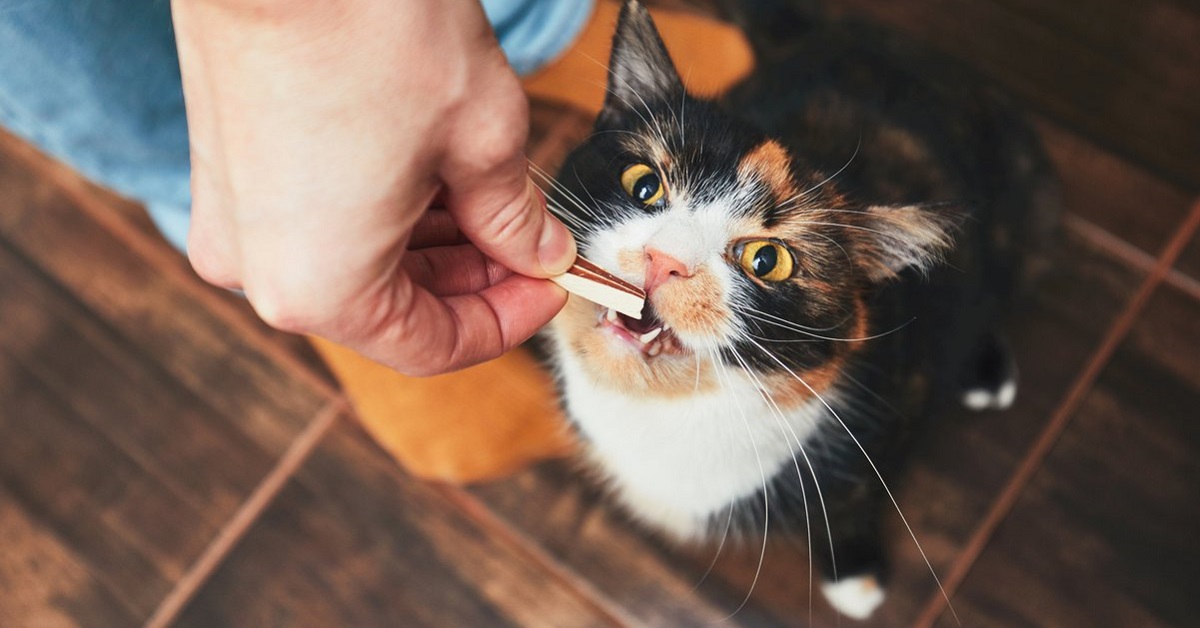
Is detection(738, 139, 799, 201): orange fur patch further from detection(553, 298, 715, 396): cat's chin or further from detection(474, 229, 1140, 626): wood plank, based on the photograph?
detection(474, 229, 1140, 626): wood plank

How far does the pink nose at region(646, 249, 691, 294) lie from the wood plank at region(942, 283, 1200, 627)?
80 centimetres

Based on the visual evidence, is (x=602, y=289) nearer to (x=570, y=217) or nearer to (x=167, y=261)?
(x=570, y=217)

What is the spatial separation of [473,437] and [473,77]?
804 mm

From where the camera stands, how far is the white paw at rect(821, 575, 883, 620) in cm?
113

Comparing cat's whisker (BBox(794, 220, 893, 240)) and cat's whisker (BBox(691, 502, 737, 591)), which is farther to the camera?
cat's whisker (BBox(691, 502, 737, 591))

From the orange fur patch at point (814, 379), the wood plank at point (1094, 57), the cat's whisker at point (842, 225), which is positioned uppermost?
the wood plank at point (1094, 57)

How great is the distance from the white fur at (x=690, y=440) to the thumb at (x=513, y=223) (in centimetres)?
20

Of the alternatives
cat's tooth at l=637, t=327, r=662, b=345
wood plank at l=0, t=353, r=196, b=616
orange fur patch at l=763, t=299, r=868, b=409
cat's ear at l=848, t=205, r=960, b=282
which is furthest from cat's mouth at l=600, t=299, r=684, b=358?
wood plank at l=0, t=353, r=196, b=616

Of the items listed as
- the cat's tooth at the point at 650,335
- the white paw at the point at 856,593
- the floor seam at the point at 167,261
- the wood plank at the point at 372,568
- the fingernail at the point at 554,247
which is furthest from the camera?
the floor seam at the point at 167,261

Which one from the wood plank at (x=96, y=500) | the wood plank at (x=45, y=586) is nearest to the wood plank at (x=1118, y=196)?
the wood plank at (x=96, y=500)


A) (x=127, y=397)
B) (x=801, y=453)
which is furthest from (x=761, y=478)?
(x=127, y=397)

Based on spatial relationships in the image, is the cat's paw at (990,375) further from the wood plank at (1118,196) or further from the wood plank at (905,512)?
the wood plank at (1118,196)

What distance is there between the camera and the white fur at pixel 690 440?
81cm

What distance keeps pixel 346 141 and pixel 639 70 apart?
14.3 inches
